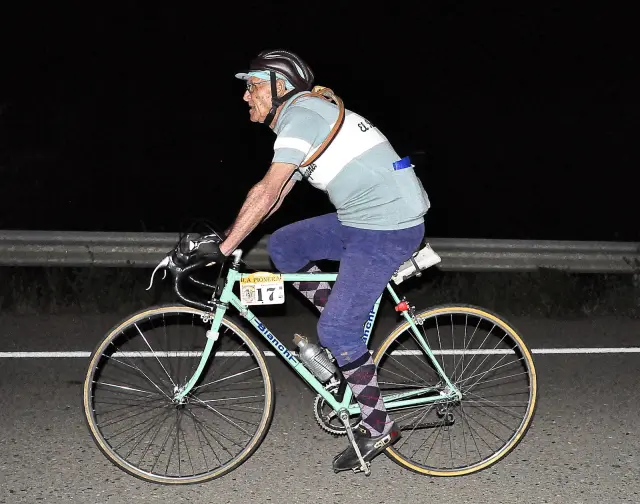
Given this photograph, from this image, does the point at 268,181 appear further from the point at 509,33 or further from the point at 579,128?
the point at 509,33

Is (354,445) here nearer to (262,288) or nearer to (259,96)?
(262,288)

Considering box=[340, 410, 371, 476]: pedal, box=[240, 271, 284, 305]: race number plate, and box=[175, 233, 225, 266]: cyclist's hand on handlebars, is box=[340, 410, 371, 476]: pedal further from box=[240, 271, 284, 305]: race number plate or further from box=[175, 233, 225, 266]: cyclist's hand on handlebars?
box=[175, 233, 225, 266]: cyclist's hand on handlebars

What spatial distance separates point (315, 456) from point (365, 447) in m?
0.46

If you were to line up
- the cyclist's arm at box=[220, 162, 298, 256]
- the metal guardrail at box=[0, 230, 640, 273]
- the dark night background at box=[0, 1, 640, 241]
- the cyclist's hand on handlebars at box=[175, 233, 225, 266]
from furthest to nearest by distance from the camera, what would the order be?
the dark night background at box=[0, 1, 640, 241], the metal guardrail at box=[0, 230, 640, 273], the cyclist's hand on handlebars at box=[175, 233, 225, 266], the cyclist's arm at box=[220, 162, 298, 256]

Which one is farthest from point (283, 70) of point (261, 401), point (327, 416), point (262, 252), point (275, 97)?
point (262, 252)

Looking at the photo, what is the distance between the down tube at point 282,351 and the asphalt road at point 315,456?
16.0 inches

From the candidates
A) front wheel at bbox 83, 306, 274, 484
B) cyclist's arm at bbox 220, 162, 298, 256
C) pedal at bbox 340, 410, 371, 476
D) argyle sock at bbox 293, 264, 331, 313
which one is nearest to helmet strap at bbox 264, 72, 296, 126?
cyclist's arm at bbox 220, 162, 298, 256

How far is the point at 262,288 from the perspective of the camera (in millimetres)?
4961

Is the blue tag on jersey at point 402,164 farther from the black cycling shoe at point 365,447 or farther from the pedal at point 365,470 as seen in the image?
the pedal at point 365,470

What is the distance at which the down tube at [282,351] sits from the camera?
16.6 ft

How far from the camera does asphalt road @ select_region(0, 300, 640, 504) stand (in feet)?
16.4

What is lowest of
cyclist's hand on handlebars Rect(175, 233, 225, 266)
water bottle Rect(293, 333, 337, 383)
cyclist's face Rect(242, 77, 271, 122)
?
water bottle Rect(293, 333, 337, 383)

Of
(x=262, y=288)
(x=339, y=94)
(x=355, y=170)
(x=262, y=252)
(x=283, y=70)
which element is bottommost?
(x=339, y=94)

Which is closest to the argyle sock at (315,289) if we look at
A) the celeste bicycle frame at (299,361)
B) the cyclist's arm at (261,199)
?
the celeste bicycle frame at (299,361)
